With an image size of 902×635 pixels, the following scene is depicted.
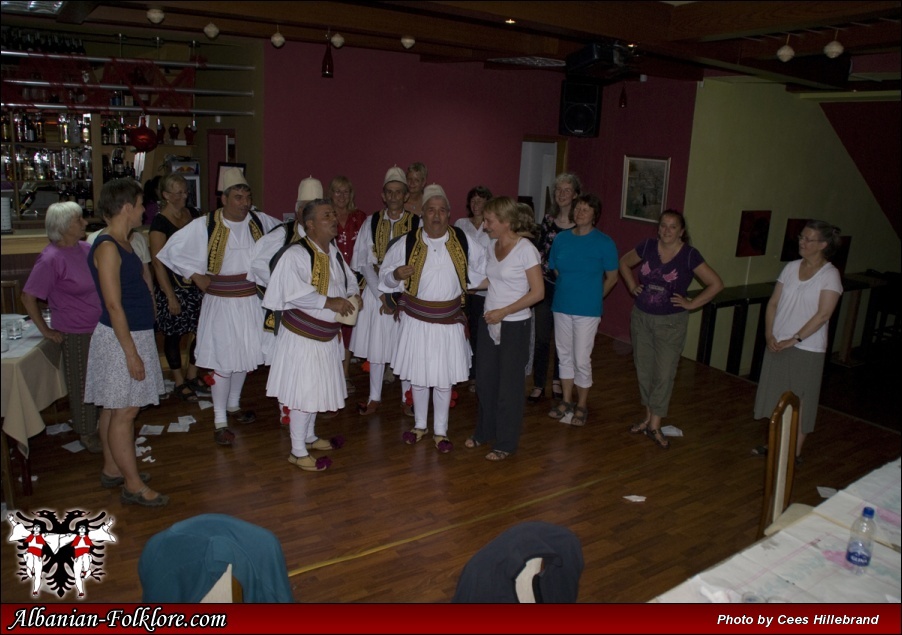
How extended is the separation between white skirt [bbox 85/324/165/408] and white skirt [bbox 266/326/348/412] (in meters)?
0.72

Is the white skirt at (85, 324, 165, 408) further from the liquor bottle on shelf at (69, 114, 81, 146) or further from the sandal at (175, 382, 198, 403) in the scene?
the liquor bottle on shelf at (69, 114, 81, 146)

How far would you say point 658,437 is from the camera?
16.4 ft

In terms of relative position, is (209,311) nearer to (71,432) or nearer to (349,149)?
(71,432)

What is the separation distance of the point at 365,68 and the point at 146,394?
15.3 ft

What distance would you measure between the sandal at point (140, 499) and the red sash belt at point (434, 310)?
1.82 metres

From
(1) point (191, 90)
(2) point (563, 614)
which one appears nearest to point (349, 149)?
(1) point (191, 90)

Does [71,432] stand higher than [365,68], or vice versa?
[365,68]

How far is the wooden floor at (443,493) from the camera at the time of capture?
3.39 m

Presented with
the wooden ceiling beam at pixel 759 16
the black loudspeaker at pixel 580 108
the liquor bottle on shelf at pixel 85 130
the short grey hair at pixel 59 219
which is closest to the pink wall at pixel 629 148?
the black loudspeaker at pixel 580 108

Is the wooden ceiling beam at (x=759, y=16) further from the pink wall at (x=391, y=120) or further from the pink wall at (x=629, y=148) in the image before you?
the pink wall at (x=391, y=120)

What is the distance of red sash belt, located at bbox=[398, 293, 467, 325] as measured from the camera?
175 inches

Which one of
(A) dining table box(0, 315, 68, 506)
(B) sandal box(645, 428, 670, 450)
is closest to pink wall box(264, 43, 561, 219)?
(A) dining table box(0, 315, 68, 506)

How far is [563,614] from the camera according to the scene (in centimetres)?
203

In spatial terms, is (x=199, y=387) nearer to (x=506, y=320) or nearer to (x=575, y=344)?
(x=506, y=320)
